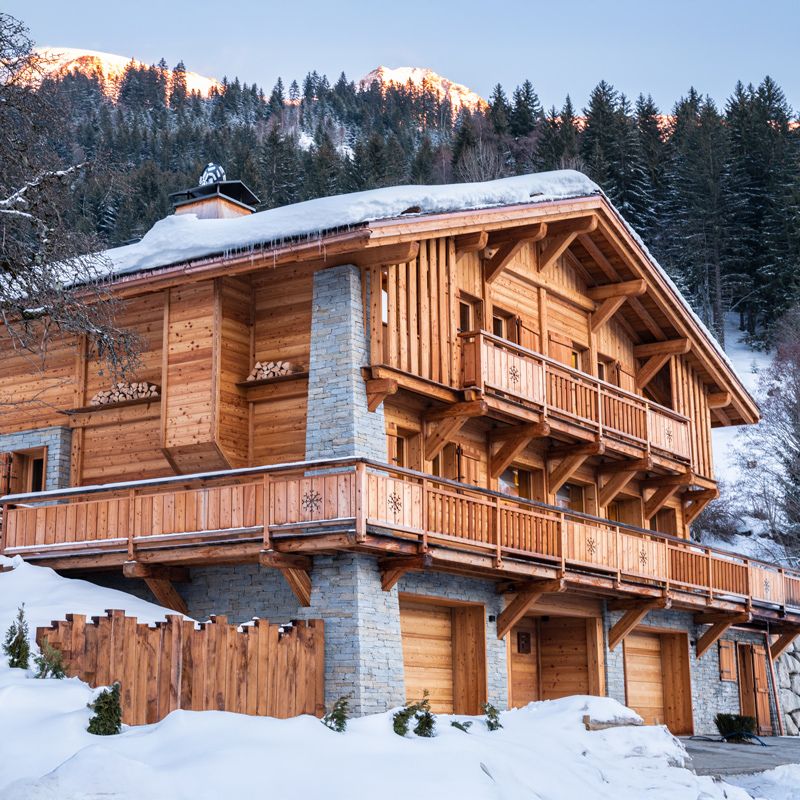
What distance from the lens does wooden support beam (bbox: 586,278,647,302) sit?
2731 centimetres

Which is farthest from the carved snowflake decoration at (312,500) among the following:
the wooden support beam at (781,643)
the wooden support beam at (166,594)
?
the wooden support beam at (781,643)

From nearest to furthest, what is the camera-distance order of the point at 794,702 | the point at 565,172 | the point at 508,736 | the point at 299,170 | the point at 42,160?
1. the point at 42,160
2. the point at 508,736
3. the point at 565,172
4. the point at 794,702
5. the point at 299,170

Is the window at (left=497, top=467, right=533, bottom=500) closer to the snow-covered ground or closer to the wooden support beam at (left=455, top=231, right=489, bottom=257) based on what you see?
the wooden support beam at (left=455, top=231, right=489, bottom=257)

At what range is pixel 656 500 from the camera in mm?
29016

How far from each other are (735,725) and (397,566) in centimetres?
1117

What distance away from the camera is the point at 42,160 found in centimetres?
1220

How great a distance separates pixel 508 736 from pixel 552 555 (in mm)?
7046

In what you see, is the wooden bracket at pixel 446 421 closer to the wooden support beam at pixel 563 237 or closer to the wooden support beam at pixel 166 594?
the wooden support beam at pixel 166 594

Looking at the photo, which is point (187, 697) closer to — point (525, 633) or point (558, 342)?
point (525, 633)

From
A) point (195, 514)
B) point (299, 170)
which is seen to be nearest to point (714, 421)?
point (195, 514)

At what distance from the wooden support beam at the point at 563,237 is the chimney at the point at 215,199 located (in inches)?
255

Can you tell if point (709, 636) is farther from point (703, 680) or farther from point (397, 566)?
point (397, 566)

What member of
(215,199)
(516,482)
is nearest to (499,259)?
(516,482)

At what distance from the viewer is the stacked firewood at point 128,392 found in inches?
848
